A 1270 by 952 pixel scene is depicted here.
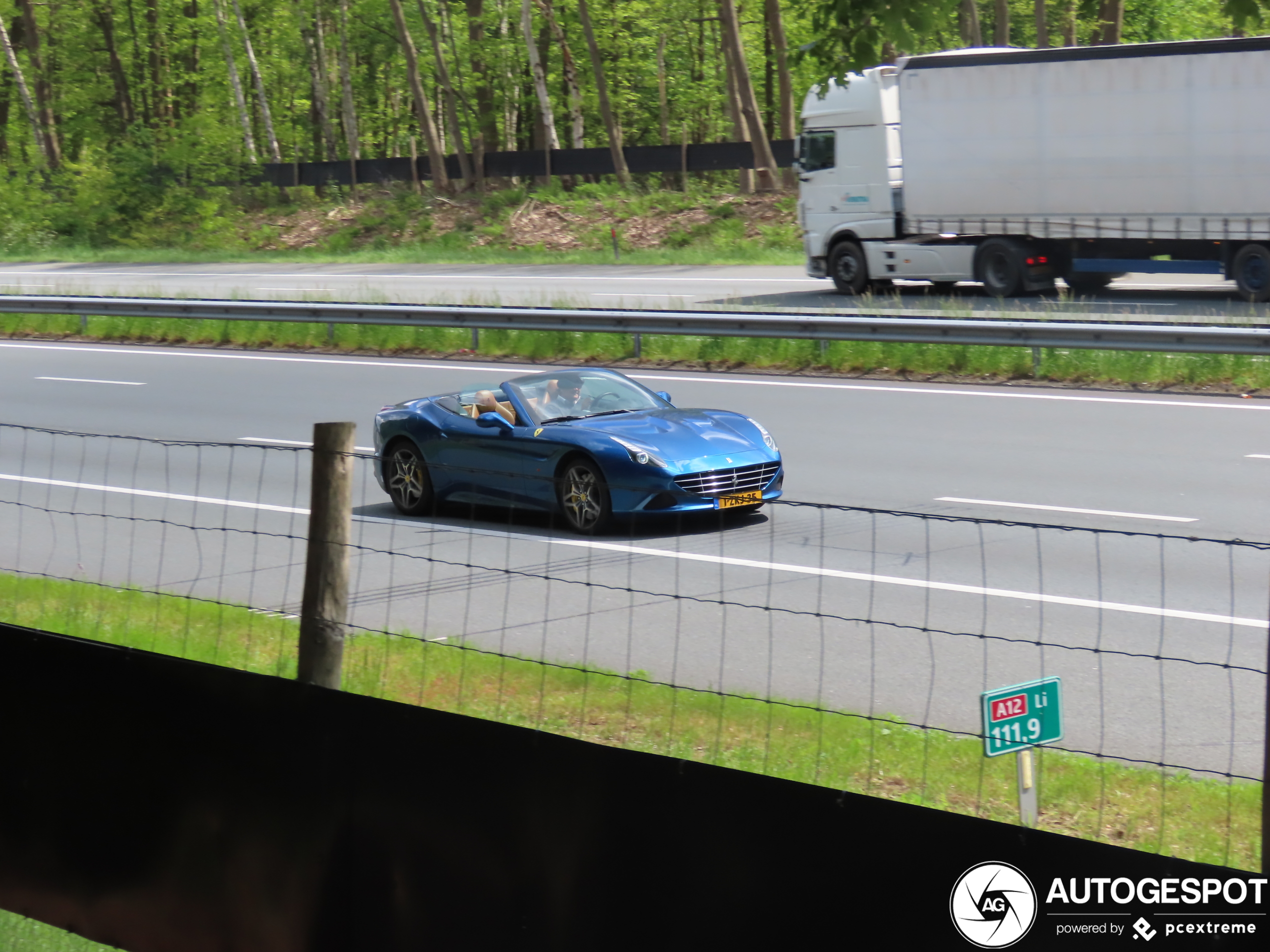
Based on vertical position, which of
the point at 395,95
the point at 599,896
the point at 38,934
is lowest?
the point at 38,934

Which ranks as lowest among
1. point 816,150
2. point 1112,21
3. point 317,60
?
point 816,150

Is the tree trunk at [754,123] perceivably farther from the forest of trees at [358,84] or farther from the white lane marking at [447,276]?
the white lane marking at [447,276]

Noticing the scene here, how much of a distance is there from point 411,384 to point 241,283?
17316 mm

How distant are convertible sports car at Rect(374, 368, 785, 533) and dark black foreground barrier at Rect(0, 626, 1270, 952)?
18.3 ft

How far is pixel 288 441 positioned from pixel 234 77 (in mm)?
48193

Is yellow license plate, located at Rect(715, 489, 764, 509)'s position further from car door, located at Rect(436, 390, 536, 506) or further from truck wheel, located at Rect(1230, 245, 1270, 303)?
truck wheel, located at Rect(1230, 245, 1270, 303)

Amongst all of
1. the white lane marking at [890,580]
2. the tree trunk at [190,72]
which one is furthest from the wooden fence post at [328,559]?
the tree trunk at [190,72]

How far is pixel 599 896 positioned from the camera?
3562 millimetres

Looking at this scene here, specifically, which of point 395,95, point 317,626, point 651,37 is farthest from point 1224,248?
point 395,95

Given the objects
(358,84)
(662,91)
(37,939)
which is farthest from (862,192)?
(358,84)

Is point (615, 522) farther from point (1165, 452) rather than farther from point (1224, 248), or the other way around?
point (1224, 248)

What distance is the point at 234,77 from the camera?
59812 millimetres

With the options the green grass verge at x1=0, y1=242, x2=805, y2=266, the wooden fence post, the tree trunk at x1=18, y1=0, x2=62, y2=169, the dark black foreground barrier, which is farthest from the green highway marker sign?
the tree trunk at x1=18, y1=0, x2=62, y2=169

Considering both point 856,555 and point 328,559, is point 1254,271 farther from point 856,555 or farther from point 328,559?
point 328,559
